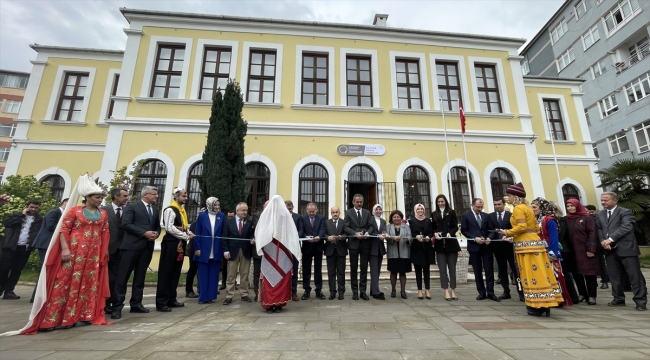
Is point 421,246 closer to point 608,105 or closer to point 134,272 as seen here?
point 134,272

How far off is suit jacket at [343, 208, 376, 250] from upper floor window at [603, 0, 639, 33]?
24052 millimetres

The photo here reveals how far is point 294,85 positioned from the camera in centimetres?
1225

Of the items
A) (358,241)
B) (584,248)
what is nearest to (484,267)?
(584,248)

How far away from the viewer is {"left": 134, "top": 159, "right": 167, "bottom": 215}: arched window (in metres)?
10.9

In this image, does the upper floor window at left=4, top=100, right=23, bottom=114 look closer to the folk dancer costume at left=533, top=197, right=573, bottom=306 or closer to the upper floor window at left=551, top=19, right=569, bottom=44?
the folk dancer costume at left=533, top=197, right=573, bottom=306

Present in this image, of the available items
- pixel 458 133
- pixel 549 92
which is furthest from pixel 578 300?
pixel 549 92

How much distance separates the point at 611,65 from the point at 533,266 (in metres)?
23.8

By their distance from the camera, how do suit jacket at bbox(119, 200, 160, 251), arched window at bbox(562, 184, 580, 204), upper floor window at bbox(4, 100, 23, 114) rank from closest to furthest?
1. suit jacket at bbox(119, 200, 160, 251)
2. arched window at bbox(562, 184, 580, 204)
3. upper floor window at bbox(4, 100, 23, 114)

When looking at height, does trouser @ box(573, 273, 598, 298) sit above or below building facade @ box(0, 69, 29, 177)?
below

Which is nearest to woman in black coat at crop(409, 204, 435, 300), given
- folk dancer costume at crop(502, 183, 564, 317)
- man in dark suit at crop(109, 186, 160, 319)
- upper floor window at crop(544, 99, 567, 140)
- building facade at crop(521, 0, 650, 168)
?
folk dancer costume at crop(502, 183, 564, 317)

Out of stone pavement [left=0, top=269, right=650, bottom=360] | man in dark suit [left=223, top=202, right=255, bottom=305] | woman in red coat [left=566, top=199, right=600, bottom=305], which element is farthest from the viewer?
man in dark suit [left=223, top=202, right=255, bottom=305]

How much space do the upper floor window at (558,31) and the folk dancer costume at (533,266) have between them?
27692mm

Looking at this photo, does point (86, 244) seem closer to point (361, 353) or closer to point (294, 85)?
point (361, 353)

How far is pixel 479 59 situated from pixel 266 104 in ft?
31.1
